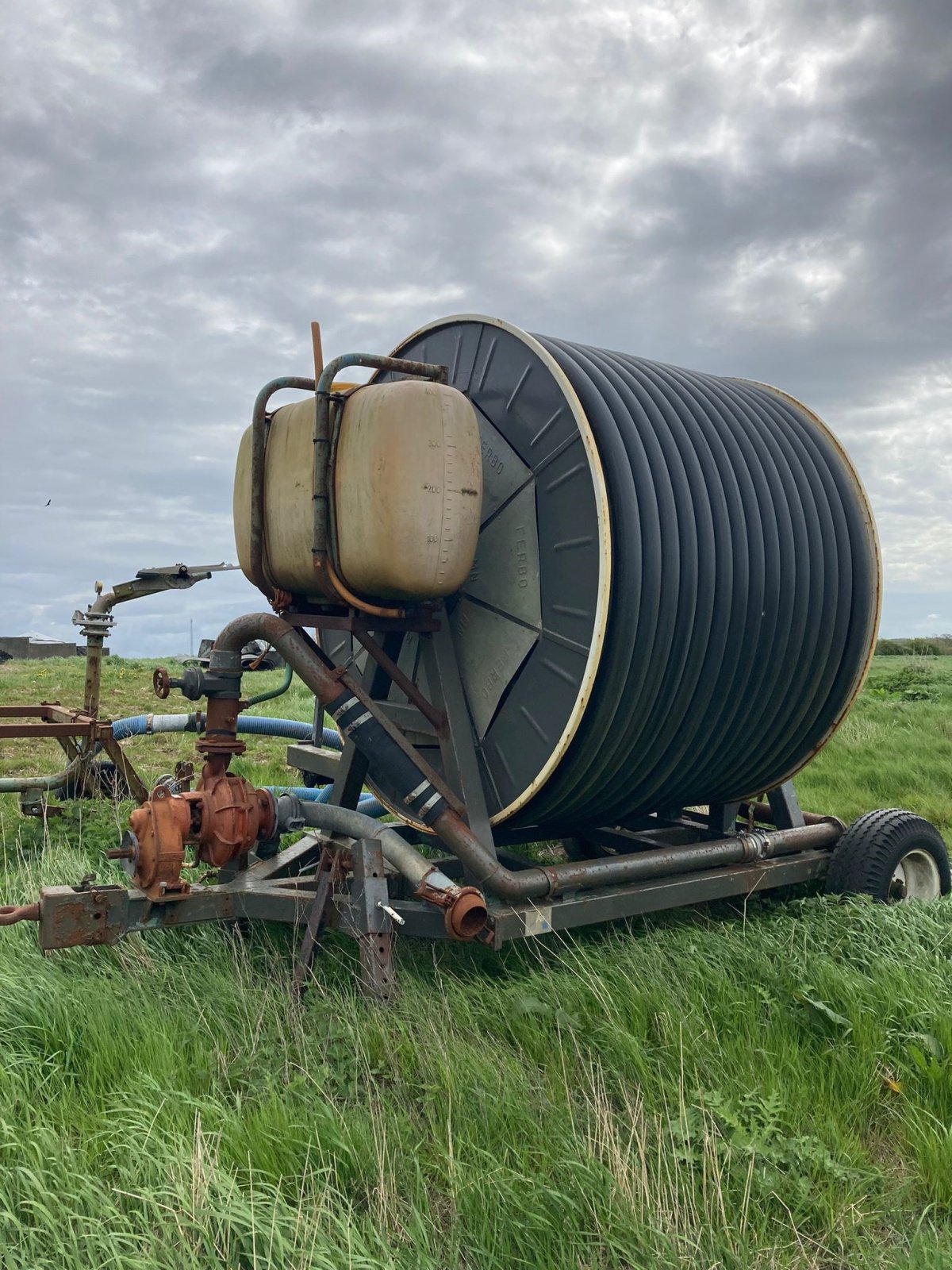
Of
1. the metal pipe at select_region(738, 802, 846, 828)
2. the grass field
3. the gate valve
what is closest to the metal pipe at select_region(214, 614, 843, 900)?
the gate valve

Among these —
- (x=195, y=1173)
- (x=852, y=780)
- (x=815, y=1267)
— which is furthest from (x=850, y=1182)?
(x=852, y=780)

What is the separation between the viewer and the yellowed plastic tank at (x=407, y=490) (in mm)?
4238

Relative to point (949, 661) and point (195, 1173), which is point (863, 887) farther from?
point (949, 661)

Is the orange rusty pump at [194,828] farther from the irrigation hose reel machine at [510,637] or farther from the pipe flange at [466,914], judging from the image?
the pipe flange at [466,914]

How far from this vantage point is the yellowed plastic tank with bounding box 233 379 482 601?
4.24 meters

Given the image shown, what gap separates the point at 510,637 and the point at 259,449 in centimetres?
143

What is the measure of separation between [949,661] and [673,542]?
78.3ft

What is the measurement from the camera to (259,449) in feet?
16.0

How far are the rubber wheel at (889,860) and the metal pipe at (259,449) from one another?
3380 mm

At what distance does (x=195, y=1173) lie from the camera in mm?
2824

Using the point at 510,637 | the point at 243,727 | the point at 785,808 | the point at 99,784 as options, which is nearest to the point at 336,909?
the point at 510,637

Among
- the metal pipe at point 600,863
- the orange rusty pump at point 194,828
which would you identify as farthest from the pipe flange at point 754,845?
the orange rusty pump at point 194,828

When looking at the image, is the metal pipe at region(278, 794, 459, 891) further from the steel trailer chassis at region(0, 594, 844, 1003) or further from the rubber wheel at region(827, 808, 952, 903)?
the rubber wheel at region(827, 808, 952, 903)

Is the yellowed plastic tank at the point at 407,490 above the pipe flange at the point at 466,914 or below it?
above
